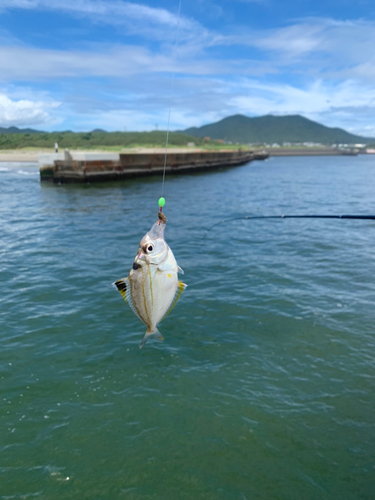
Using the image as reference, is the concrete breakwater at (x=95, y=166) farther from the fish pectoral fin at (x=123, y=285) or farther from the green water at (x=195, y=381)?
the fish pectoral fin at (x=123, y=285)

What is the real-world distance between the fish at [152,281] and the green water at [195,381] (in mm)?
1958

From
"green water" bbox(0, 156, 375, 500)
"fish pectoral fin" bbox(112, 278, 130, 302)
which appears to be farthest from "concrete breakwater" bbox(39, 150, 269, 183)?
"fish pectoral fin" bbox(112, 278, 130, 302)

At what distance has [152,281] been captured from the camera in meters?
4.44

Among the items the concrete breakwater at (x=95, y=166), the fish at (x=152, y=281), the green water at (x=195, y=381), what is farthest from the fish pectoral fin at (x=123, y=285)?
the concrete breakwater at (x=95, y=166)

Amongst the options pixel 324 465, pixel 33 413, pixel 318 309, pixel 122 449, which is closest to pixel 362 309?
pixel 318 309

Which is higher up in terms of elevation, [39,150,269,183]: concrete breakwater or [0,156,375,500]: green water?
[39,150,269,183]: concrete breakwater

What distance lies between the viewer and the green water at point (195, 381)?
492cm

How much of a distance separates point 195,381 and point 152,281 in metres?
3.07

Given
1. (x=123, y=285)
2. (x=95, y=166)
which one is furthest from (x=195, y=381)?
(x=95, y=166)

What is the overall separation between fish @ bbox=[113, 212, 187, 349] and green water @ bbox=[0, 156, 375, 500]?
1958 mm

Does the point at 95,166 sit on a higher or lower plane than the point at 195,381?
higher

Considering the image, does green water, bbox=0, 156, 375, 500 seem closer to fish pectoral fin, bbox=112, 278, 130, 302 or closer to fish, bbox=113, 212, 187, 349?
fish, bbox=113, 212, 187, 349

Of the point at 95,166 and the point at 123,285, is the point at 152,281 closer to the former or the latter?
the point at 123,285

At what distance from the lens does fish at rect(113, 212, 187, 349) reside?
4.27 metres
